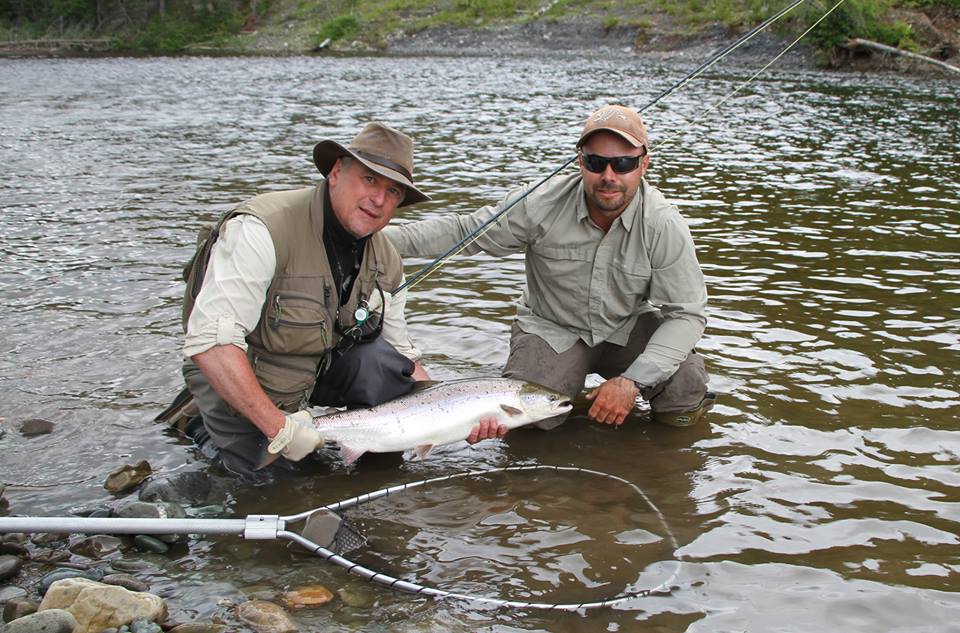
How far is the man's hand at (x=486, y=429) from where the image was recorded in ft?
16.3

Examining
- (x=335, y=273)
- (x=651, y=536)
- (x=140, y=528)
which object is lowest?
(x=651, y=536)

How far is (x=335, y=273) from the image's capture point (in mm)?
4781

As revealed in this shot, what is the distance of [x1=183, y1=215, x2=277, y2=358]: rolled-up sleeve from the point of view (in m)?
4.17

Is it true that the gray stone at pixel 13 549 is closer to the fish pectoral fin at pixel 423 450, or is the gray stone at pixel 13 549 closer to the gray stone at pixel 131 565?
the gray stone at pixel 131 565

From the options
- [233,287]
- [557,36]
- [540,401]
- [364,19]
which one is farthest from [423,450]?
[364,19]

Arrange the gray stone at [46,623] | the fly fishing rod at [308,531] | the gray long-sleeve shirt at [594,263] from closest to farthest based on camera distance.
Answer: the gray stone at [46,623]
the fly fishing rod at [308,531]
the gray long-sleeve shirt at [594,263]

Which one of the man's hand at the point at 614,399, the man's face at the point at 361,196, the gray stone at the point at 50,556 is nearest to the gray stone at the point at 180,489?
the gray stone at the point at 50,556

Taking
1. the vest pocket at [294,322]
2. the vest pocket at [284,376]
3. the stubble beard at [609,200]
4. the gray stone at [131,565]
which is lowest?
the gray stone at [131,565]

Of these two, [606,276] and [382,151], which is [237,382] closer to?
[382,151]

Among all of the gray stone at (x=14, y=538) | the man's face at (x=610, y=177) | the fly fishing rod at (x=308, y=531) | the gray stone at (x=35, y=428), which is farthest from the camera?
the gray stone at (x=35, y=428)

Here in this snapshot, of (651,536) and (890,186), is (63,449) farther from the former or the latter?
(890,186)

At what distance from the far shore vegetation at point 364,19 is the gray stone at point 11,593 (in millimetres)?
23673

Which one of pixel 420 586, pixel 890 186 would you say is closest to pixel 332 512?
pixel 420 586

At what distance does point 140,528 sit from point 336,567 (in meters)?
0.87
